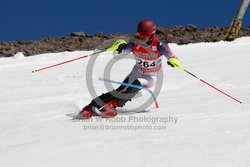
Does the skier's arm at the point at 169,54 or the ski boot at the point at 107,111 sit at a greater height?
the skier's arm at the point at 169,54

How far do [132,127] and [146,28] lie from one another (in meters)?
1.54

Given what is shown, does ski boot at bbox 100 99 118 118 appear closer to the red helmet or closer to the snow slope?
the snow slope

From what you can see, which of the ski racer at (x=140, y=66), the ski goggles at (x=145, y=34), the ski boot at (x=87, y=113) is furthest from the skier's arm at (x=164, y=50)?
the ski boot at (x=87, y=113)

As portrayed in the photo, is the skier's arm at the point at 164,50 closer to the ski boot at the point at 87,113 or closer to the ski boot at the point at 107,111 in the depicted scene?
the ski boot at the point at 107,111

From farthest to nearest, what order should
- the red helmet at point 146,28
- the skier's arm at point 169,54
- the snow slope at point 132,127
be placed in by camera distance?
the skier's arm at point 169,54, the red helmet at point 146,28, the snow slope at point 132,127

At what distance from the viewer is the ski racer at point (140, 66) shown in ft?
17.6

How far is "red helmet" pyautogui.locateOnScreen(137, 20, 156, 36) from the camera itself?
537 cm

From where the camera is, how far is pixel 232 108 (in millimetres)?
5008

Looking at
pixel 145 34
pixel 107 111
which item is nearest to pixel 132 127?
pixel 107 111

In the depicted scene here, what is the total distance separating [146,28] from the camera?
537 cm

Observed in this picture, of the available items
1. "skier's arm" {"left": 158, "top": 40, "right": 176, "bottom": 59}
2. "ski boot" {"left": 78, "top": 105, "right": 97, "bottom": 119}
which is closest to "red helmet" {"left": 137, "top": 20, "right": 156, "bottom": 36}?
"skier's arm" {"left": 158, "top": 40, "right": 176, "bottom": 59}

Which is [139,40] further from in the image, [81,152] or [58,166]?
[58,166]

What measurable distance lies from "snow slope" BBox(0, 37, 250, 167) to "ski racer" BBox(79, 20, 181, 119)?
0.33 metres

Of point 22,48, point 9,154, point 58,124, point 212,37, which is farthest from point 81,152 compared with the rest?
point 212,37
